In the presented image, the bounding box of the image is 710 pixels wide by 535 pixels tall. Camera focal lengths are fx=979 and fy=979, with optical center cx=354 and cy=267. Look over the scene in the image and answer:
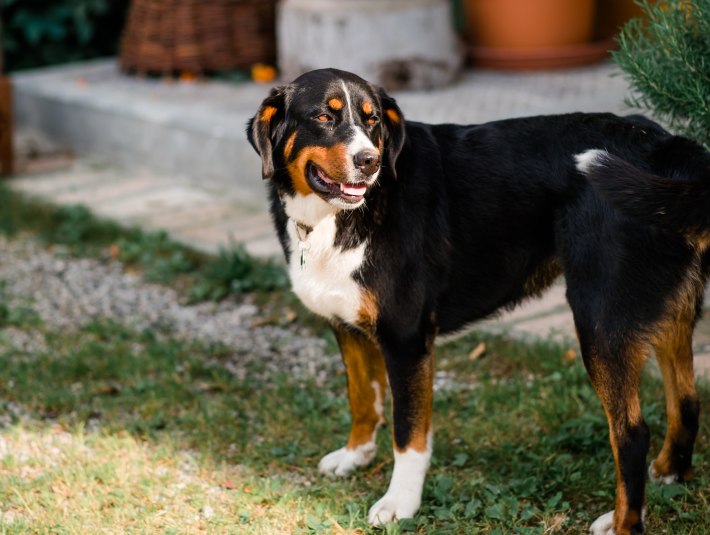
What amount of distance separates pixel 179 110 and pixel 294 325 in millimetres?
2501

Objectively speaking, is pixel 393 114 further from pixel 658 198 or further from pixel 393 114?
pixel 658 198

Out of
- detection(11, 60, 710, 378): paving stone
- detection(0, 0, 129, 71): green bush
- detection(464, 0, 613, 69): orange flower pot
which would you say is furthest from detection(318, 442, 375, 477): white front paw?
detection(0, 0, 129, 71): green bush

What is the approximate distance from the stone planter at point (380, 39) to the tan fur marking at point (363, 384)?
310 centimetres

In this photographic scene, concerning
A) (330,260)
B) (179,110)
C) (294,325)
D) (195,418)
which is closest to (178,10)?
(179,110)

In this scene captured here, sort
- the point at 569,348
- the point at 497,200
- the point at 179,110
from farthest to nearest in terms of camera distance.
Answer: the point at 179,110
the point at 569,348
the point at 497,200

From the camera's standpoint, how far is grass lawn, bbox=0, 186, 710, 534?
Answer: 294 centimetres

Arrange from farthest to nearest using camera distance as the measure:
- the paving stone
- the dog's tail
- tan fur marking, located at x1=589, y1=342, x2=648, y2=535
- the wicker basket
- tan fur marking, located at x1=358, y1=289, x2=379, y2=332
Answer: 1. the wicker basket
2. the paving stone
3. tan fur marking, located at x1=358, y1=289, x2=379, y2=332
4. tan fur marking, located at x1=589, y1=342, x2=648, y2=535
5. the dog's tail

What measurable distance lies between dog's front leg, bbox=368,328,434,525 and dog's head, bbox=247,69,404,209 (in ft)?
1.59

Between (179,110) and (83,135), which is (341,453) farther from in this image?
(83,135)

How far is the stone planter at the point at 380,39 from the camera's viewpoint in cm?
598

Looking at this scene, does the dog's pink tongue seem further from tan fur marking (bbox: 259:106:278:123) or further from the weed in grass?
the weed in grass

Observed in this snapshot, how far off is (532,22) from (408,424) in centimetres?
408

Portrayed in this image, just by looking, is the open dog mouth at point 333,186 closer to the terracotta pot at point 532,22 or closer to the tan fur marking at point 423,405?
the tan fur marking at point 423,405

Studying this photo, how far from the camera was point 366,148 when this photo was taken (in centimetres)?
273
